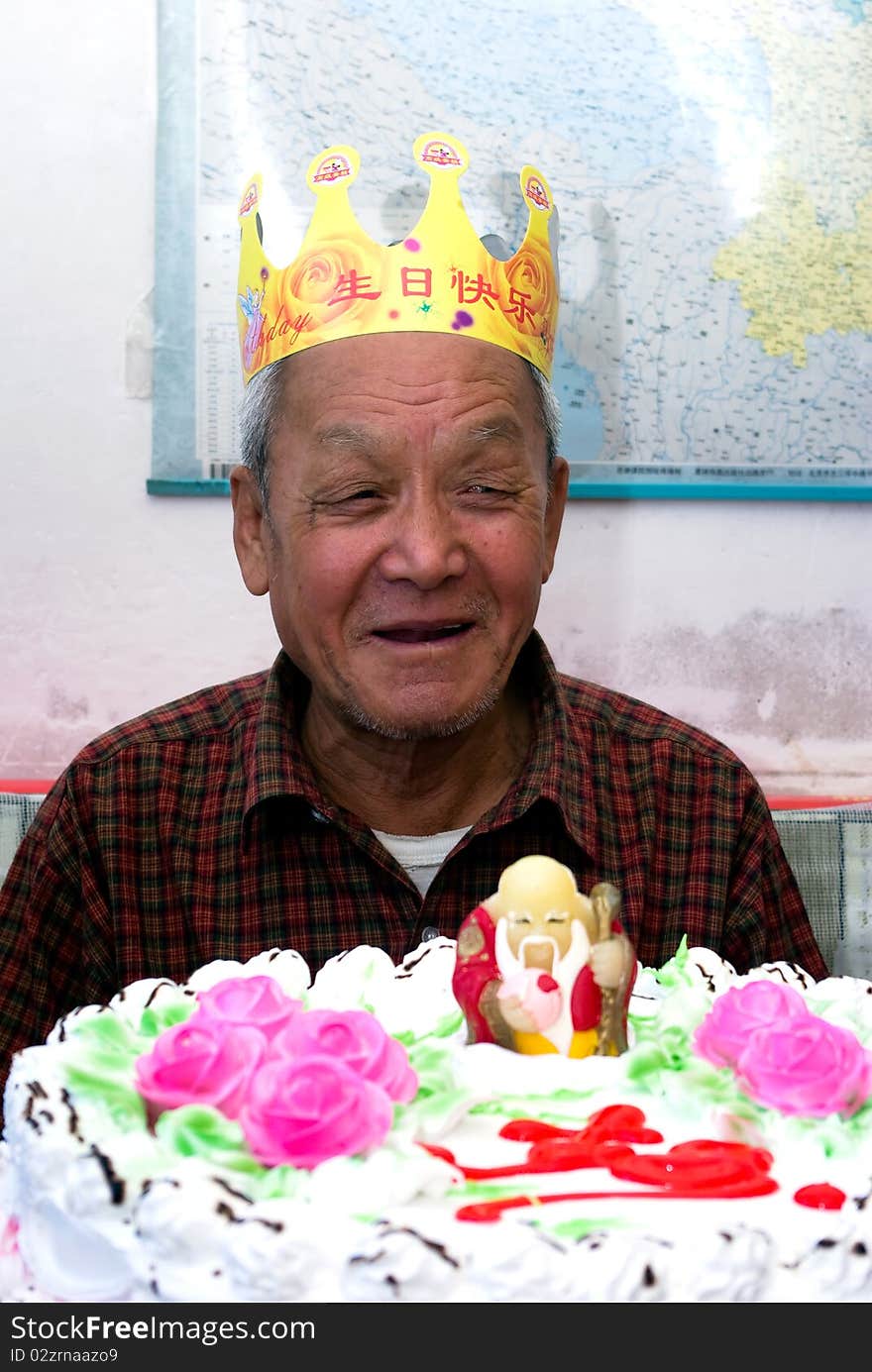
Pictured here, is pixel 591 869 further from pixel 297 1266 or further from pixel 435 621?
pixel 297 1266

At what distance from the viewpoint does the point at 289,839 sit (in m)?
1.54

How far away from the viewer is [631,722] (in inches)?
68.8

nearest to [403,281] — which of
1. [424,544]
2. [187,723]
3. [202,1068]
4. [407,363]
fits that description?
[407,363]

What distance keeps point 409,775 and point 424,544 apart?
0.33m

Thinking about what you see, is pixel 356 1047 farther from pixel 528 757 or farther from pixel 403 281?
pixel 403 281

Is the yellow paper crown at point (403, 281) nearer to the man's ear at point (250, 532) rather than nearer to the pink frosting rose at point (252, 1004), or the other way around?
the man's ear at point (250, 532)

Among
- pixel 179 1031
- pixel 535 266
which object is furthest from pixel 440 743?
pixel 179 1031

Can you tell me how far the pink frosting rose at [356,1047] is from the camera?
875 mm

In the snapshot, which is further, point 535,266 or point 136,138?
point 136,138

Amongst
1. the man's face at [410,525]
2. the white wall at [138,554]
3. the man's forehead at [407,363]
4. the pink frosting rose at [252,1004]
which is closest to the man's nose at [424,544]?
the man's face at [410,525]

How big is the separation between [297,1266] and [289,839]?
→ 838 millimetres

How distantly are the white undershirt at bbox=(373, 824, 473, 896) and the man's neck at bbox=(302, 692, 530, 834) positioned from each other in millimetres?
11

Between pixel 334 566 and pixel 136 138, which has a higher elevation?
pixel 136 138

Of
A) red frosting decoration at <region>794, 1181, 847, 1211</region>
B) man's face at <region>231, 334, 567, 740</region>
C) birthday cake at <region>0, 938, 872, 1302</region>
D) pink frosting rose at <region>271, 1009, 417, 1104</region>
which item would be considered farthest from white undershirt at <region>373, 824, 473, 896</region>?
red frosting decoration at <region>794, 1181, 847, 1211</region>
